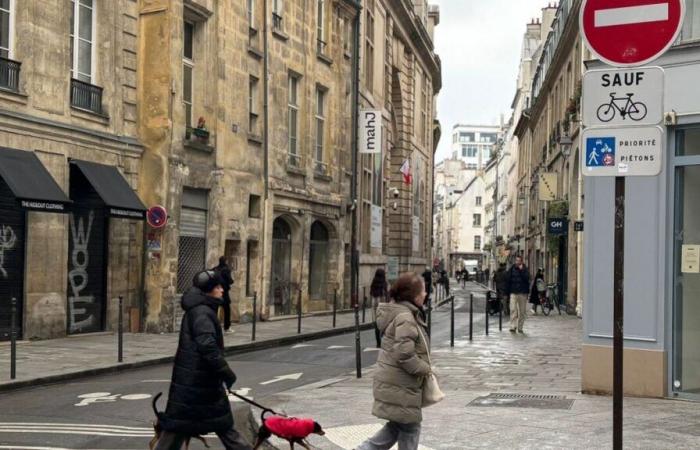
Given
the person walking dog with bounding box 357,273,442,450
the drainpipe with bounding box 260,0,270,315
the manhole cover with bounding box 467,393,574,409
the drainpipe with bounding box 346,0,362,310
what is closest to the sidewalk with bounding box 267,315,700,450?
the manhole cover with bounding box 467,393,574,409

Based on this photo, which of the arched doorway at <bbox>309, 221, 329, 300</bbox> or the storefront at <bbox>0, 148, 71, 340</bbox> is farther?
the arched doorway at <bbox>309, 221, 329, 300</bbox>

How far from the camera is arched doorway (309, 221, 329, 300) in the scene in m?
30.3

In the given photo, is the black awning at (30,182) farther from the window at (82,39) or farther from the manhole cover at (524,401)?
the manhole cover at (524,401)

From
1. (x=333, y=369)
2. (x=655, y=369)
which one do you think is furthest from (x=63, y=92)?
(x=655, y=369)

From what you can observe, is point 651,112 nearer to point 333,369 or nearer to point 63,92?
point 333,369

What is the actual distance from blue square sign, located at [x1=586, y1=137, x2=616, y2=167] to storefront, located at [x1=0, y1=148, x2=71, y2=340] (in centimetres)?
1239

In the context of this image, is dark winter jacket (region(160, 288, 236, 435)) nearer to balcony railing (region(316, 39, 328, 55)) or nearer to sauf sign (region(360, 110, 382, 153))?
balcony railing (region(316, 39, 328, 55))

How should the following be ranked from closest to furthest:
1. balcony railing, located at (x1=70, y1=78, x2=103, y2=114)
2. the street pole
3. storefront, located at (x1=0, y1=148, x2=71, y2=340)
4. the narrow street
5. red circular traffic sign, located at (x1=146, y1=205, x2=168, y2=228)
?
the street pole, the narrow street, storefront, located at (x1=0, y1=148, x2=71, y2=340), balcony railing, located at (x1=70, y1=78, x2=103, y2=114), red circular traffic sign, located at (x1=146, y1=205, x2=168, y2=228)

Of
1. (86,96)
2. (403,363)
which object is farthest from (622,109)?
(86,96)

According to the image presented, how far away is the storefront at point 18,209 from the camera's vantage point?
15.9 meters

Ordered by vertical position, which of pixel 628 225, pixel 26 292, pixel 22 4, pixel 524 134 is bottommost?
pixel 26 292

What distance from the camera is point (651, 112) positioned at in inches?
212

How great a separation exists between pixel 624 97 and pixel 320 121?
1002 inches

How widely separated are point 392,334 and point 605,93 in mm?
2148
